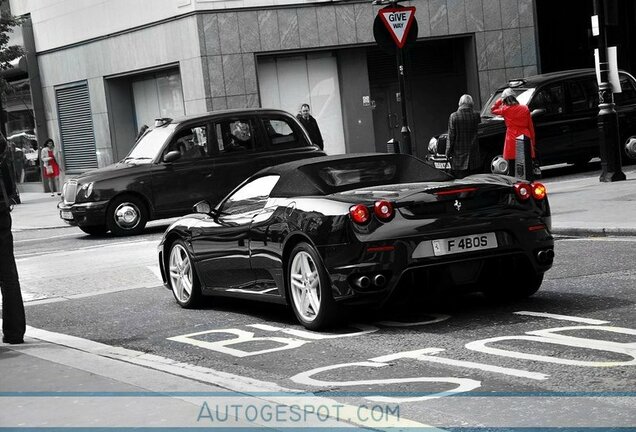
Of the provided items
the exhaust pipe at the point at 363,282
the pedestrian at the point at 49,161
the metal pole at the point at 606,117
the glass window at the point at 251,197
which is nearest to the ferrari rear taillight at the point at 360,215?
the exhaust pipe at the point at 363,282

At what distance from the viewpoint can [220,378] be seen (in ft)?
23.8

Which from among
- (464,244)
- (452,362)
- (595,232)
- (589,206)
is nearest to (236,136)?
(589,206)

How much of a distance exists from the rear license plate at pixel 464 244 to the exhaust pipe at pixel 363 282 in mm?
514

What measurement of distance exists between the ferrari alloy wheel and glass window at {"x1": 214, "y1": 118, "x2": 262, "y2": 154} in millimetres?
9074

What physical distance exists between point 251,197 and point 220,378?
2.98 metres

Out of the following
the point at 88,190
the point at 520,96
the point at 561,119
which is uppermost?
the point at 520,96

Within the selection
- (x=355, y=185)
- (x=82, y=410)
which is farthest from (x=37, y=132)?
(x=82, y=410)

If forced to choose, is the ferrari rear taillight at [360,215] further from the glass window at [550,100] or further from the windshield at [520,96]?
the glass window at [550,100]

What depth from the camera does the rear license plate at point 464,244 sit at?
8.54m

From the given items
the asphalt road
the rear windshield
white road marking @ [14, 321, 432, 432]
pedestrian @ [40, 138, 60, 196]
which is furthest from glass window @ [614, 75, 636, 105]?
pedestrian @ [40, 138, 60, 196]

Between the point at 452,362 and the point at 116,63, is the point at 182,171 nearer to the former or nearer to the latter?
the point at 452,362

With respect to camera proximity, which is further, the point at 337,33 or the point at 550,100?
the point at 337,33

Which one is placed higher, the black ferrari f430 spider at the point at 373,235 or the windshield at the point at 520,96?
the windshield at the point at 520,96

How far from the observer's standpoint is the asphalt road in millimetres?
6195
